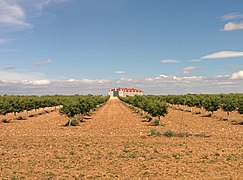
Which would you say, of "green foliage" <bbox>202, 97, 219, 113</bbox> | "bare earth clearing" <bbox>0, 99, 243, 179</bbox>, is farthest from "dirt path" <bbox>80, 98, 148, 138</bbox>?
"green foliage" <bbox>202, 97, 219, 113</bbox>

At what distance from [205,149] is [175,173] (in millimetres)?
6630

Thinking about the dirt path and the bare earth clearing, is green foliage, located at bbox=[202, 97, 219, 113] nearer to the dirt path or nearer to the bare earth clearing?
the dirt path

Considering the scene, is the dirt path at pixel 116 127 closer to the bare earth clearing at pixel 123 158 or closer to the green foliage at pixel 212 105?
the bare earth clearing at pixel 123 158

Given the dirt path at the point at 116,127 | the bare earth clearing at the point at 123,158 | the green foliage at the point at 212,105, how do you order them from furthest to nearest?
the green foliage at the point at 212,105
the dirt path at the point at 116,127
the bare earth clearing at the point at 123,158

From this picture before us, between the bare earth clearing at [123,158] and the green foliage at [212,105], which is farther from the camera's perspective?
the green foliage at [212,105]

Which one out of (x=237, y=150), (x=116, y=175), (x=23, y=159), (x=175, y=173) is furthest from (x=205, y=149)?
(x=23, y=159)

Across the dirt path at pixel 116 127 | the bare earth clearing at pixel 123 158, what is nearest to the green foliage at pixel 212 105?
the dirt path at pixel 116 127

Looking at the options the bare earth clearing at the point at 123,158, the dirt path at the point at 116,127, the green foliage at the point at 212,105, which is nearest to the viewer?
the bare earth clearing at the point at 123,158

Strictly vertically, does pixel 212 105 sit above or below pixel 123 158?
above

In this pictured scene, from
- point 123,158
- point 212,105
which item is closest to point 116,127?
point 123,158

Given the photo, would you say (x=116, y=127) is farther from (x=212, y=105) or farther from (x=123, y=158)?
(x=212, y=105)

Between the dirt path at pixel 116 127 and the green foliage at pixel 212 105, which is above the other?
the green foliage at pixel 212 105

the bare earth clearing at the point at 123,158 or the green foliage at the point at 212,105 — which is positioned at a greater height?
the green foliage at the point at 212,105

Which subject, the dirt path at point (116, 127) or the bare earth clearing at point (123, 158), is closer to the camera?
the bare earth clearing at point (123, 158)
